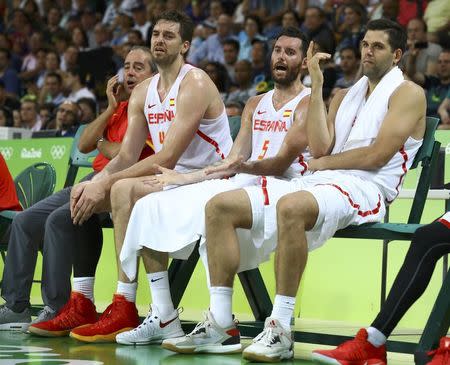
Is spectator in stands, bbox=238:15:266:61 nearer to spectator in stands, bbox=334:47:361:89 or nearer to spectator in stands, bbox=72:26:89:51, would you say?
spectator in stands, bbox=334:47:361:89

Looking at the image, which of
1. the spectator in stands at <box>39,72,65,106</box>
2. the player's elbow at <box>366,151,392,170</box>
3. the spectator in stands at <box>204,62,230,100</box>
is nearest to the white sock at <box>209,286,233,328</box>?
the player's elbow at <box>366,151,392,170</box>

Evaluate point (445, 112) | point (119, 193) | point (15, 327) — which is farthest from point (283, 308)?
point (445, 112)

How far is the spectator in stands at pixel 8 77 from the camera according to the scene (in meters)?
14.5

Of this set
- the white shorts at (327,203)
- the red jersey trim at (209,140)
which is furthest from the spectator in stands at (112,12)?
the white shorts at (327,203)

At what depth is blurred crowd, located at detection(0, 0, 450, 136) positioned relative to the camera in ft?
32.3

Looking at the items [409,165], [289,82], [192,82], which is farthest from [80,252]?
[409,165]

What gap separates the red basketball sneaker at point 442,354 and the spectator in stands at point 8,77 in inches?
423

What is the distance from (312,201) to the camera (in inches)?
189

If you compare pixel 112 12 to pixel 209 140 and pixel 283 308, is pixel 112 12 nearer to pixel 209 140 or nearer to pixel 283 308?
pixel 209 140

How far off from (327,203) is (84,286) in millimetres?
1820

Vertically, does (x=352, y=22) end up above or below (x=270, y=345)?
above

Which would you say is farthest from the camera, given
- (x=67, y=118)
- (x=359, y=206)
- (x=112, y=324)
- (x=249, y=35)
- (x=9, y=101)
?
(x=9, y=101)

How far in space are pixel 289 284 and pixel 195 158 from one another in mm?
1479

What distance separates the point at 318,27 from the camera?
1085cm
